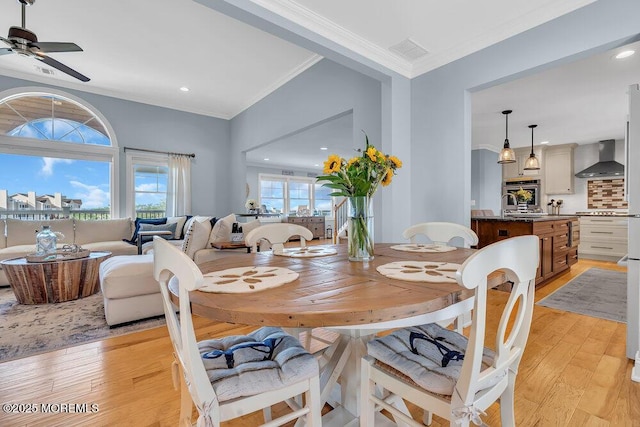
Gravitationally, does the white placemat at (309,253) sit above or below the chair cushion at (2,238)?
above

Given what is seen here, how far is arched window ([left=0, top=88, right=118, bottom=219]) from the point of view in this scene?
171 inches

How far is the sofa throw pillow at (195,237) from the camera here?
3299mm

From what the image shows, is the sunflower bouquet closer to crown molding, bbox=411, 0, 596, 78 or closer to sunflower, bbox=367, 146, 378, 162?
sunflower, bbox=367, 146, 378, 162

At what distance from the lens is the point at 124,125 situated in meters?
5.09

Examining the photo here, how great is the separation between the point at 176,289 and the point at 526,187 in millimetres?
8339

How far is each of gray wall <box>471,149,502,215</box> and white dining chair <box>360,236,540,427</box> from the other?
21.1 feet

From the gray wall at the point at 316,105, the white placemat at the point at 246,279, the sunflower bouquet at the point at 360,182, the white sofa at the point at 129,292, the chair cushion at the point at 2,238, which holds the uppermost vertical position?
the gray wall at the point at 316,105

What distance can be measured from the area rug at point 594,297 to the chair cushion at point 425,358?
103 inches

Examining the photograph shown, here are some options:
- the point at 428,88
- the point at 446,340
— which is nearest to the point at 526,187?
the point at 428,88

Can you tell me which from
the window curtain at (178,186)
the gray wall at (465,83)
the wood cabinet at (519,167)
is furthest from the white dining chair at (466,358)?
the wood cabinet at (519,167)

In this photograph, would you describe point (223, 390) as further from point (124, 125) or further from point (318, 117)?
point (124, 125)

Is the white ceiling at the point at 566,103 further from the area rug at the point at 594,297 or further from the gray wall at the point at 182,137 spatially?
the gray wall at the point at 182,137

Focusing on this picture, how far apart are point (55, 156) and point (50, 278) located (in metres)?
2.82

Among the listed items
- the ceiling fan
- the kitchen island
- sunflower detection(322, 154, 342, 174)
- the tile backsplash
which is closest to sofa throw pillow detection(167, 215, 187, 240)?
the ceiling fan
